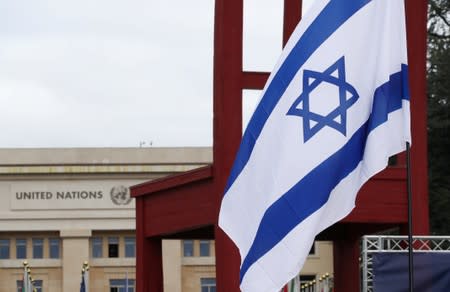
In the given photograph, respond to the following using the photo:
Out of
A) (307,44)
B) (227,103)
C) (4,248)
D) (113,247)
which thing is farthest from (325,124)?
(4,248)

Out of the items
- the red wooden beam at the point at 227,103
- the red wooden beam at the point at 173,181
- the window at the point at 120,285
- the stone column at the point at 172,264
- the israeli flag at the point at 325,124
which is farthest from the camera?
the window at the point at 120,285

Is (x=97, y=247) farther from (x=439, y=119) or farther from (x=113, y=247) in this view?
(x=439, y=119)

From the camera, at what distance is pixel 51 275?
52.9 m

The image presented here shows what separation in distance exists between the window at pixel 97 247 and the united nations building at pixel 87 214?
0.12ft

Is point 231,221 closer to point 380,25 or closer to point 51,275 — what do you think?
point 380,25

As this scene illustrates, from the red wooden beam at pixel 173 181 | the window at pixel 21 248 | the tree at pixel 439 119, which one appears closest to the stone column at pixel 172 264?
the window at pixel 21 248

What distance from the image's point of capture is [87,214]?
175ft

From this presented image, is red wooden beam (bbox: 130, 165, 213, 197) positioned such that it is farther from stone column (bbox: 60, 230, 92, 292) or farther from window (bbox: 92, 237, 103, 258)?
window (bbox: 92, 237, 103, 258)

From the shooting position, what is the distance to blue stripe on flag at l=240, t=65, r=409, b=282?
16.2 ft

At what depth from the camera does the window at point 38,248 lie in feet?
174

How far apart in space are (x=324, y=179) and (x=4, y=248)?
164 feet

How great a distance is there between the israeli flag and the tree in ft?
36.8

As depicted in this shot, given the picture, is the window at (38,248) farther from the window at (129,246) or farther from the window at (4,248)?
the window at (129,246)

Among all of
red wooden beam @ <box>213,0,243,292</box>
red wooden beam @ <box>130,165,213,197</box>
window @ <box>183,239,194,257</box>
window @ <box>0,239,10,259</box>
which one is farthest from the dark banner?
window @ <box>0,239,10,259</box>
